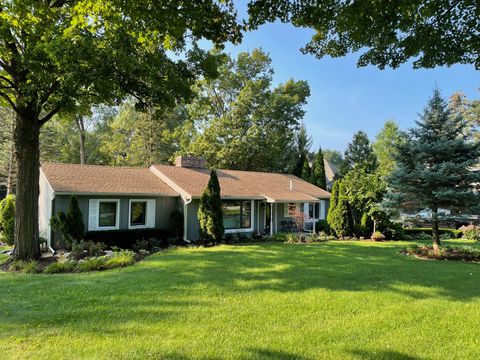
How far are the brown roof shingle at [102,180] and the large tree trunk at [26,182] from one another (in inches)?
107

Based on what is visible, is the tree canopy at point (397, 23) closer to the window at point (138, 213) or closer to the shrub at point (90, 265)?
the shrub at point (90, 265)

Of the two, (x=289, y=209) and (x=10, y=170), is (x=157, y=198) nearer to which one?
(x=289, y=209)

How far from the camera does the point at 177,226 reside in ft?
52.5

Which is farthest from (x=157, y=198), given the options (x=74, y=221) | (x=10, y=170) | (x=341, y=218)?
(x=10, y=170)

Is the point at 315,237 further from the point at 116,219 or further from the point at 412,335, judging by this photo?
the point at 412,335

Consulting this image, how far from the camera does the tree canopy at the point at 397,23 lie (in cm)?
418

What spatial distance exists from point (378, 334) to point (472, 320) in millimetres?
1735

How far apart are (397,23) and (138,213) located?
13.8 m

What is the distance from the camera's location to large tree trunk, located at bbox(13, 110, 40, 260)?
418 inches

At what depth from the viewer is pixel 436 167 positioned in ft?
39.9

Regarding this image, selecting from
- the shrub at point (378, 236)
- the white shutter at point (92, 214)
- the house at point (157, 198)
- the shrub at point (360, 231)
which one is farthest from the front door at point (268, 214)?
the white shutter at point (92, 214)

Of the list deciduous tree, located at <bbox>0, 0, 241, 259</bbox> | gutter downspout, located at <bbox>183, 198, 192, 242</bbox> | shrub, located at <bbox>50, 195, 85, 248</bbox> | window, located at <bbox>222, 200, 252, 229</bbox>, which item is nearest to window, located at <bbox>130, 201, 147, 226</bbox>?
gutter downspout, located at <bbox>183, 198, 192, 242</bbox>

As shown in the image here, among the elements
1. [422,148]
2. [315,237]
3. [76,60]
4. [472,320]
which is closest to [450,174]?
[422,148]

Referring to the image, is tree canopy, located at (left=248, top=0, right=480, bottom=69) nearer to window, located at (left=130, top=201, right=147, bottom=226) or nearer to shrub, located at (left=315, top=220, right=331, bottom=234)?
window, located at (left=130, top=201, right=147, bottom=226)
